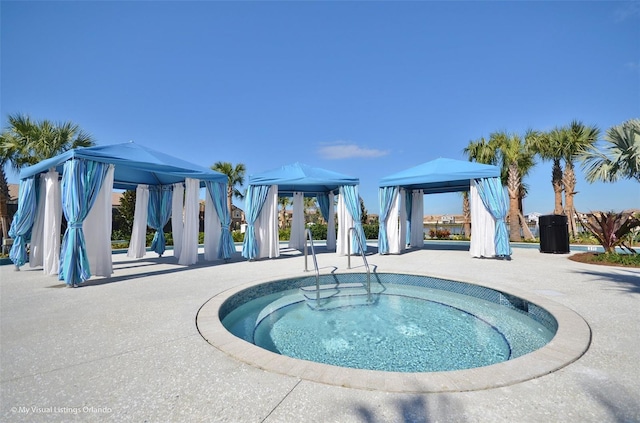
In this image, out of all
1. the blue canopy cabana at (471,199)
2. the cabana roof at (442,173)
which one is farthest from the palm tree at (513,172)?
Result: the cabana roof at (442,173)

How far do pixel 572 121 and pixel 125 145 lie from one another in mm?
19805

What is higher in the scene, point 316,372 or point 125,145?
point 125,145

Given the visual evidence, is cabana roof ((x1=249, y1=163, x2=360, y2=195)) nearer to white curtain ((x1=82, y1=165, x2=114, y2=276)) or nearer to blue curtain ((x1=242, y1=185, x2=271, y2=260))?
blue curtain ((x1=242, y1=185, x2=271, y2=260))

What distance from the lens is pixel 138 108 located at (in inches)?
403

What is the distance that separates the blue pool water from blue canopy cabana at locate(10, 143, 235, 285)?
3351 mm

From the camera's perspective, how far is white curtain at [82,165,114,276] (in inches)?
219

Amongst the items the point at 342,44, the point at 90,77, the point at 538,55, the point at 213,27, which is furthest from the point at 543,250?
the point at 90,77

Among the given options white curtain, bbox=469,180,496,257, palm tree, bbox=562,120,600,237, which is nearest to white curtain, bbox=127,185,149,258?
white curtain, bbox=469,180,496,257

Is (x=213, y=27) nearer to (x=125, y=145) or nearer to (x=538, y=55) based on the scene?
(x=125, y=145)

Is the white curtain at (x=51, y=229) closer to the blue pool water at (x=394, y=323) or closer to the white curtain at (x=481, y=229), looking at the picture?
the blue pool water at (x=394, y=323)

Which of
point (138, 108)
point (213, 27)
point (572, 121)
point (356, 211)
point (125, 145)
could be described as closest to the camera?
point (125, 145)

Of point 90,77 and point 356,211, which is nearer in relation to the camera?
point 90,77

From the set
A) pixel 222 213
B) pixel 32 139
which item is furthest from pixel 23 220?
pixel 32 139

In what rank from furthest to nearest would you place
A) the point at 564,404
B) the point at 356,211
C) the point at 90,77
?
the point at 356,211 < the point at 90,77 < the point at 564,404
